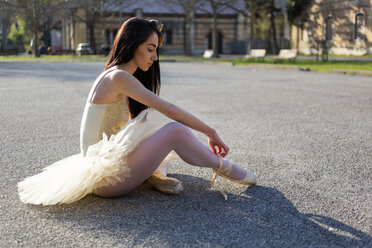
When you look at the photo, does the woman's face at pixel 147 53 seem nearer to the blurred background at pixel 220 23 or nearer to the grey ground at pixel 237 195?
the grey ground at pixel 237 195

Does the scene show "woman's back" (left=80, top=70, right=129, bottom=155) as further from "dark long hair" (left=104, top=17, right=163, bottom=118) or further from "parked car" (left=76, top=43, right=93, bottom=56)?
"parked car" (left=76, top=43, right=93, bottom=56)

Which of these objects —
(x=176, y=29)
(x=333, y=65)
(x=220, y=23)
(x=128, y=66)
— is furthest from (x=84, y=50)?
(x=128, y=66)

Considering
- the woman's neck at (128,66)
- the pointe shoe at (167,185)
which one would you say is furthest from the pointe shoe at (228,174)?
the woman's neck at (128,66)


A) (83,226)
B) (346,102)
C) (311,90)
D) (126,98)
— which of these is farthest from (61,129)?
(311,90)

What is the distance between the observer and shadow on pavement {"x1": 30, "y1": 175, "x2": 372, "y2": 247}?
284 centimetres

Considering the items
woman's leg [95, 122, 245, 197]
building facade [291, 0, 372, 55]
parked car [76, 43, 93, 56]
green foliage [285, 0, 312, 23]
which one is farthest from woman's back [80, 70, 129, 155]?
parked car [76, 43, 93, 56]

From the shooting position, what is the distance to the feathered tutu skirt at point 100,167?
3293 mm

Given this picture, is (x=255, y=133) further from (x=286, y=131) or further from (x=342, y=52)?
(x=342, y=52)

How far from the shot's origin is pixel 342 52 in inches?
1400

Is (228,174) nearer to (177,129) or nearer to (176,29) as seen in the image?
(177,129)

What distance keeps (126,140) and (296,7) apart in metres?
39.3

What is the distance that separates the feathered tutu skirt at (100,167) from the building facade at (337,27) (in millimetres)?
28628

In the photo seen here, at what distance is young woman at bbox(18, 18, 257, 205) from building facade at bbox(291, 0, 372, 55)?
28367mm

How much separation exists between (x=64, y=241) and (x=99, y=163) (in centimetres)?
63
